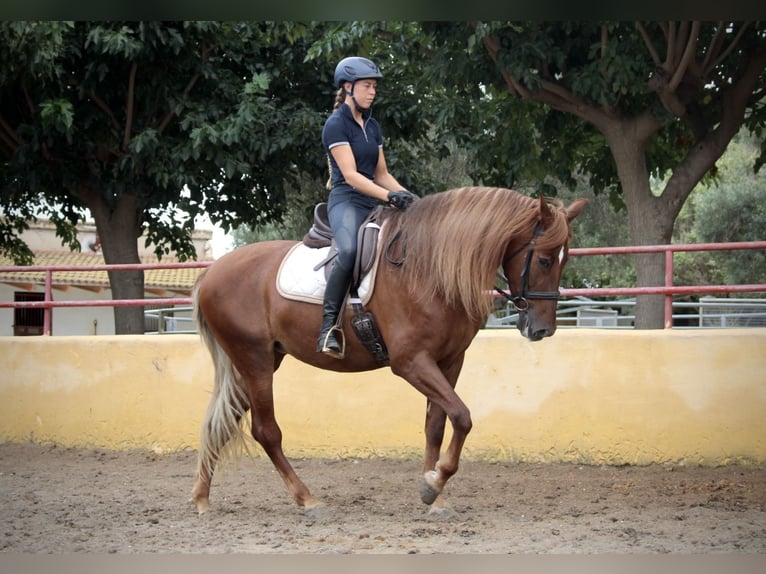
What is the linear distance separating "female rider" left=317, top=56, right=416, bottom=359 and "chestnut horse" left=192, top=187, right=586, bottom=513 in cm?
18

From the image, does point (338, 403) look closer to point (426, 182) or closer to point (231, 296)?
point (231, 296)

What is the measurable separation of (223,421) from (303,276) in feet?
4.06

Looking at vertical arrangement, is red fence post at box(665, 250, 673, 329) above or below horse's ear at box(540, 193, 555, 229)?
below

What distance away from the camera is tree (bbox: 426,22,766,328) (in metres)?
10.5

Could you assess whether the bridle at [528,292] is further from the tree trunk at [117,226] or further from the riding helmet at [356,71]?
the tree trunk at [117,226]

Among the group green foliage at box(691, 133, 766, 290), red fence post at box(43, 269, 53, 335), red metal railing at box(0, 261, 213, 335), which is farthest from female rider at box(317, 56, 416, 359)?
green foliage at box(691, 133, 766, 290)

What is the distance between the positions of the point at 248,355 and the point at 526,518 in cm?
218

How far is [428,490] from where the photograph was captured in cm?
598

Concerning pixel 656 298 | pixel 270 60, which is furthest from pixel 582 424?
pixel 270 60

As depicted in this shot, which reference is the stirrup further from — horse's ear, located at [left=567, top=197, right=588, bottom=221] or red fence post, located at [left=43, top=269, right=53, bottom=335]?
red fence post, located at [left=43, top=269, right=53, bottom=335]

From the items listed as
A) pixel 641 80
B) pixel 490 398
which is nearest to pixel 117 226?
pixel 641 80

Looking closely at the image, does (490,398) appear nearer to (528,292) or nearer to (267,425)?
(267,425)

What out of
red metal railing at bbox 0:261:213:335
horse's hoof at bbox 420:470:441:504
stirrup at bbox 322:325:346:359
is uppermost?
red metal railing at bbox 0:261:213:335

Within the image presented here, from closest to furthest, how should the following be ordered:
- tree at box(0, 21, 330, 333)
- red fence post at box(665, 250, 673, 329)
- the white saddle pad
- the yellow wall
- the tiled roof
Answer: the white saddle pad
the yellow wall
red fence post at box(665, 250, 673, 329)
tree at box(0, 21, 330, 333)
the tiled roof
